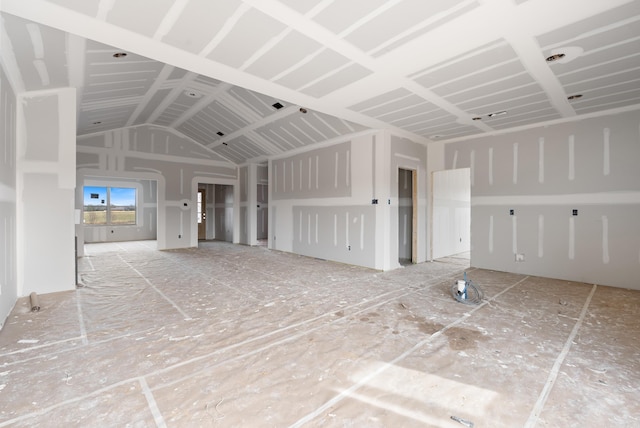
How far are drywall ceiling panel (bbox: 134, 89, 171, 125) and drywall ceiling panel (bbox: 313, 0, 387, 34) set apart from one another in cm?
455

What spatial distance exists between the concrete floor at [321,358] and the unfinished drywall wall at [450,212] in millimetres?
2890

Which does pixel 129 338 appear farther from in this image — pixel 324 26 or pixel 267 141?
pixel 267 141

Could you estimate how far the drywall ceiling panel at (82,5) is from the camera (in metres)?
2.19

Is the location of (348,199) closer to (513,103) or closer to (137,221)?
(513,103)

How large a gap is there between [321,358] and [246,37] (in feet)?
9.35

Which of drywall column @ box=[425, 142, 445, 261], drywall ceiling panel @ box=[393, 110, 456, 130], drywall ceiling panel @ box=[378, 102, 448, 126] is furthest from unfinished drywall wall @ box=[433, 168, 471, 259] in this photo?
drywall ceiling panel @ box=[378, 102, 448, 126]

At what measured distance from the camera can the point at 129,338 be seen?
2779mm

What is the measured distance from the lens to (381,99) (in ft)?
14.0

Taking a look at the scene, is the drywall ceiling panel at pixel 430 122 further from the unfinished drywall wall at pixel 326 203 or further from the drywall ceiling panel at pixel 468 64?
the drywall ceiling panel at pixel 468 64

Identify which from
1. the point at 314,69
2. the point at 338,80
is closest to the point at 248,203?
the point at 338,80

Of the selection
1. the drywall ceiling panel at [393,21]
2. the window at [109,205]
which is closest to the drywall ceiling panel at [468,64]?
the drywall ceiling panel at [393,21]

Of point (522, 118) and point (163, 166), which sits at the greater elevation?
point (522, 118)

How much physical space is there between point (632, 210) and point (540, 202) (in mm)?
1155

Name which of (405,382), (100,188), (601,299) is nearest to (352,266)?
(601,299)
